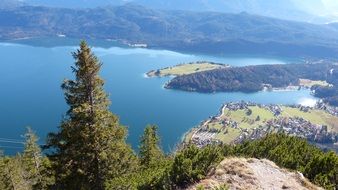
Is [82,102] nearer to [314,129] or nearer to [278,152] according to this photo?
[278,152]

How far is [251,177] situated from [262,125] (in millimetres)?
159696

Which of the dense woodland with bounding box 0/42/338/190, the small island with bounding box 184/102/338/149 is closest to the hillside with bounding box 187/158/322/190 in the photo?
the dense woodland with bounding box 0/42/338/190

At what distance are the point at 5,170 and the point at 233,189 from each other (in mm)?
24242

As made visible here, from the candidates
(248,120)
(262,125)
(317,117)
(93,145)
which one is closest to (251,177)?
(93,145)

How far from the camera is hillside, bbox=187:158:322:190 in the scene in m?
15.5

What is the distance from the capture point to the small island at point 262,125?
148000 mm

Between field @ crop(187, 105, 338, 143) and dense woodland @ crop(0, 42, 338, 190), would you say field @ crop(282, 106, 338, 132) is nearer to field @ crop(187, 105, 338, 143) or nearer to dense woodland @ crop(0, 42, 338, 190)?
field @ crop(187, 105, 338, 143)

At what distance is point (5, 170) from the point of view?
34312mm

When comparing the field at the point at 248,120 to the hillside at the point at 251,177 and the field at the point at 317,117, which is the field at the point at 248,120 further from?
the hillside at the point at 251,177

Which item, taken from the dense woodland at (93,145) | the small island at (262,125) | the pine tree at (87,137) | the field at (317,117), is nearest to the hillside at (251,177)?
the dense woodland at (93,145)

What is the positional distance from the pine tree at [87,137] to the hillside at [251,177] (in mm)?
7142

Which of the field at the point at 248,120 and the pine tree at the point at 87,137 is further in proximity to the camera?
the field at the point at 248,120

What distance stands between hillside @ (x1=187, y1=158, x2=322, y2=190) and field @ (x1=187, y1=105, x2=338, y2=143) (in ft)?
422

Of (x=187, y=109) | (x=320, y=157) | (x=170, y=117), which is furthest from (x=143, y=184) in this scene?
(x=187, y=109)
